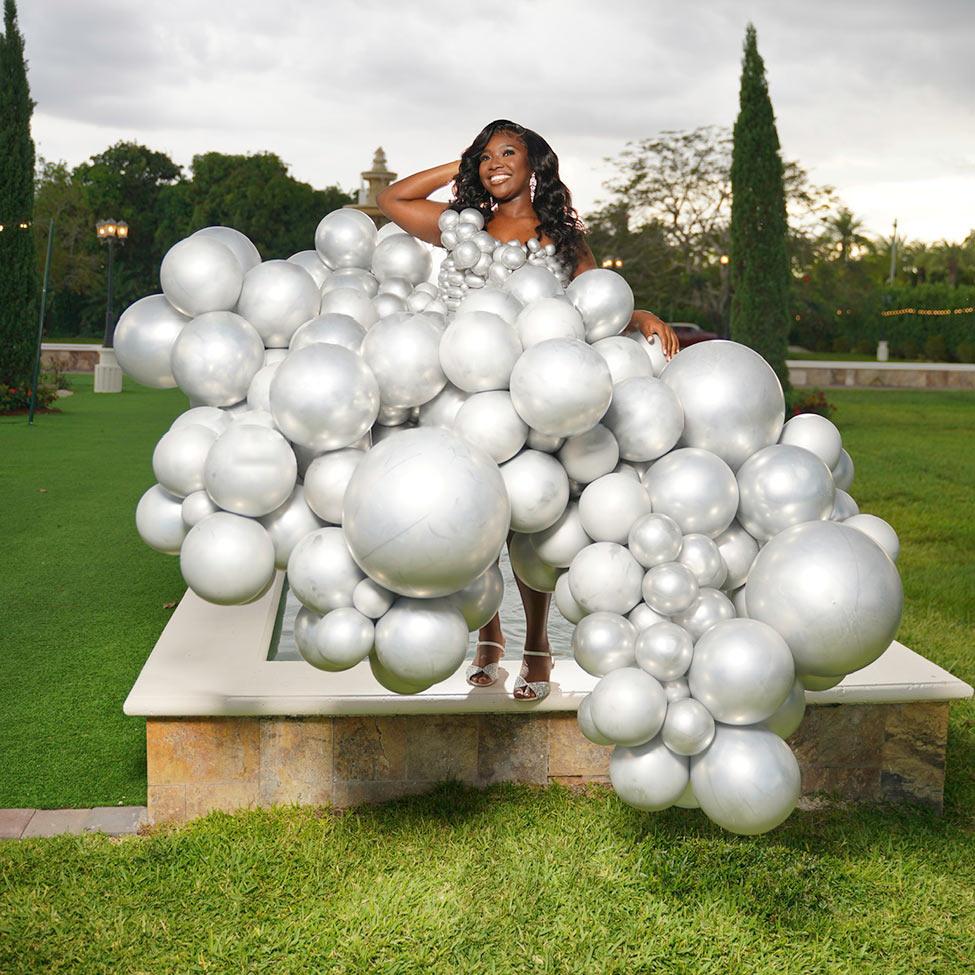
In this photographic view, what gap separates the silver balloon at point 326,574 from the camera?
177 centimetres

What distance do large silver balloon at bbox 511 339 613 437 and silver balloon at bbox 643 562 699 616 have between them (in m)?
0.28

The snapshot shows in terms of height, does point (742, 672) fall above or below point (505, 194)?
below

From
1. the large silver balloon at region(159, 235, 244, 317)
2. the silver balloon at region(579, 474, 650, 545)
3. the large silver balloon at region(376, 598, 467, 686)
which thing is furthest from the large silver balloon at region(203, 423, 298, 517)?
the silver balloon at region(579, 474, 650, 545)

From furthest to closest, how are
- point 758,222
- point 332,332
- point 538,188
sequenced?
point 758,222, point 538,188, point 332,332

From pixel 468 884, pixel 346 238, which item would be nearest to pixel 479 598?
pixel 346 238

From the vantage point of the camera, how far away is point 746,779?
66.8 inches

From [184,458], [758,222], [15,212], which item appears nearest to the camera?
[184,458]

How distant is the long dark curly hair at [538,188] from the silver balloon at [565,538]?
1140 mm

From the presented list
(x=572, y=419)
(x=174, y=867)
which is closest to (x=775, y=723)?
(x=572, y=419)

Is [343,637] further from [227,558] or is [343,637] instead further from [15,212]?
[15,212]

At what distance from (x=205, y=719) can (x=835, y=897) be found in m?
1.82

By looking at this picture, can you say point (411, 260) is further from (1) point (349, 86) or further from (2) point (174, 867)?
(1) point (349, 86)

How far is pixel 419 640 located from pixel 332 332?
65cm

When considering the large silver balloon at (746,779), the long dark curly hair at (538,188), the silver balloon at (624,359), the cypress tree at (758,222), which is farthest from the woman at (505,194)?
the cypress tree at (758,222)
